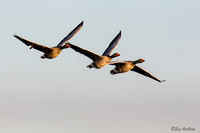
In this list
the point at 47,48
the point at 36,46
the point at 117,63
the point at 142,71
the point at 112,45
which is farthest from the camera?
the point at 112,45

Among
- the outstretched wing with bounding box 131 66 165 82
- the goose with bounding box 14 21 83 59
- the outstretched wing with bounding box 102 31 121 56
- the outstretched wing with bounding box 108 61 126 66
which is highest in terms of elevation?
the outstretched wing with bounding box 102 31 121 56

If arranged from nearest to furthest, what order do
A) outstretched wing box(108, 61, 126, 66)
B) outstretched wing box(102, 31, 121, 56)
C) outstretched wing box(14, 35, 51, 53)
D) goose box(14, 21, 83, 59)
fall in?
1. outstretched wing box(14, 35, 51, 53)
2. goose box(14, 21, 83, 59)
3. outstretched wing box(108, 61, 126, 66)
4. outstretched wing box(102, 31, 121, 56)

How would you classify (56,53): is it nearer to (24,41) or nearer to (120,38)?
(24,41)

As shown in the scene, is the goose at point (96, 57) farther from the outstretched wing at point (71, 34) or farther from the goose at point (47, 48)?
the outstretched wing at point (71, 34)

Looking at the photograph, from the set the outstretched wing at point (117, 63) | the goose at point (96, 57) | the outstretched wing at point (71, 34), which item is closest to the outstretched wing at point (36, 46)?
the goose at point (96, 57)

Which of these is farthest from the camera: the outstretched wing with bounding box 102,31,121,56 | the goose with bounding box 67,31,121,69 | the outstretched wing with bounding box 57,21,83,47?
the outstretched wing with bounding box 57,21,83,47

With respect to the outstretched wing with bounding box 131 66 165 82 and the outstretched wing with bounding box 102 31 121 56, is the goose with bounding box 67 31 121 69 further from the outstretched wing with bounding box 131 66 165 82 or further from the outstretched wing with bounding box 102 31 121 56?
the outstretched wing with bounding box 131 66 165 82

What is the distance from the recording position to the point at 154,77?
348ft

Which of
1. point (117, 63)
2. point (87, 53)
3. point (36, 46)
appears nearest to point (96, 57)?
point (87, 53)

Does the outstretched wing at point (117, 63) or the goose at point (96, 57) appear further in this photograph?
the outstretched wing at point (117, 63)

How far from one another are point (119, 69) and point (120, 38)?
10024 millimetres

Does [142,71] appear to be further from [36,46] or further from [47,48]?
[36,46]

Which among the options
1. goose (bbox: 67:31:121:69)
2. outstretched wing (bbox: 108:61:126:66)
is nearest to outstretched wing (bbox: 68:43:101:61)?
goose (bbox: 67:31:121:69)

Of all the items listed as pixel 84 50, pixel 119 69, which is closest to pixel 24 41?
pixel 84 50
